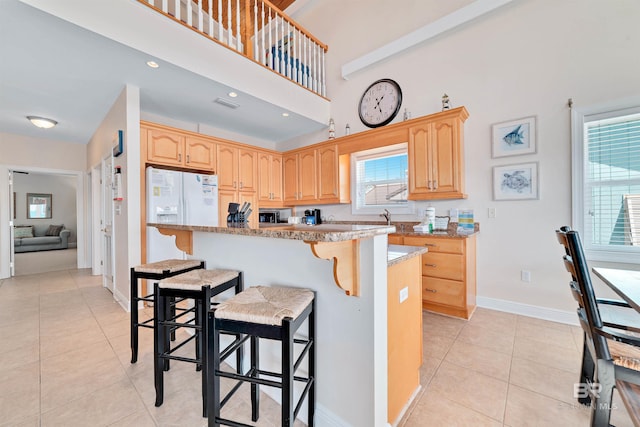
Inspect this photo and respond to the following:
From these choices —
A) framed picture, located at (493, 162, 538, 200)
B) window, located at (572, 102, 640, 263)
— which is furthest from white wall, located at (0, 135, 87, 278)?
window, located at (572, 102, 640, 263)

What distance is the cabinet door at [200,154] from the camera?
3.53 m

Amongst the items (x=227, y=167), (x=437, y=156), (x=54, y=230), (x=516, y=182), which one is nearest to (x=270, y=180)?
(x=227, y=167)

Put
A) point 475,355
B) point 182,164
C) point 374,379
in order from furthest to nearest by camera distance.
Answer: point 182,164, point 475,355, point 374,379

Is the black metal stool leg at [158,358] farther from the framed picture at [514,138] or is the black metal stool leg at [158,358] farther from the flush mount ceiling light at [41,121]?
the flush mount ceiling light at [41,121]

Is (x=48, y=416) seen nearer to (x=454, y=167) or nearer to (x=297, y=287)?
(x=297, y=287)

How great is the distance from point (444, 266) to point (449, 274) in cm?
9

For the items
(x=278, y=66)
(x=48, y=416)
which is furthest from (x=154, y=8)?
(x=48, y=416)

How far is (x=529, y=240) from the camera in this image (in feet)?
8.73

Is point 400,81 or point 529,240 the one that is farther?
point 400,81

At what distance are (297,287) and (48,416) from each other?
1.54 meters

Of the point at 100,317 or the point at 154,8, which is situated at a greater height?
the point at 154,8

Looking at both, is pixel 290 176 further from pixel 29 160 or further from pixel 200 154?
pixel 29 160

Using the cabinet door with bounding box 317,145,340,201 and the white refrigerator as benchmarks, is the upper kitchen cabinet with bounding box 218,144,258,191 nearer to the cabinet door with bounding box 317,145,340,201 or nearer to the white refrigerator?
the white refrigerator

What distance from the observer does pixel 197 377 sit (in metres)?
1.69
